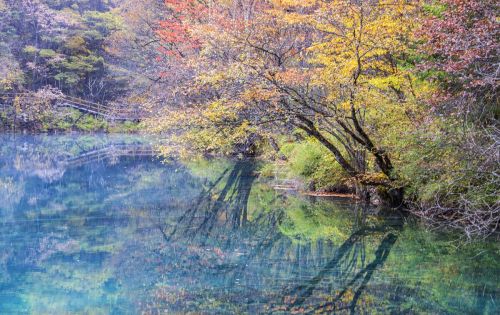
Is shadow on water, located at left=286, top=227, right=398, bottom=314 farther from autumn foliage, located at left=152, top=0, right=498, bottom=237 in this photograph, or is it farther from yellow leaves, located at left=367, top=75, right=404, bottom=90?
yellow leaves, located at left=367, top=75, right=404, bottom=90

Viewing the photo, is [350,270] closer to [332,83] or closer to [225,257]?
[225,257]

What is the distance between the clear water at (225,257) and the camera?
7.00 m

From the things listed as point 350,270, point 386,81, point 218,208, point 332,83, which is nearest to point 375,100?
point 386,81

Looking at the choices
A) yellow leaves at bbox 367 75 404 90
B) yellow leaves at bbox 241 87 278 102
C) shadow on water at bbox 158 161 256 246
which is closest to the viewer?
shadow on water at bbox 158 161 256 246

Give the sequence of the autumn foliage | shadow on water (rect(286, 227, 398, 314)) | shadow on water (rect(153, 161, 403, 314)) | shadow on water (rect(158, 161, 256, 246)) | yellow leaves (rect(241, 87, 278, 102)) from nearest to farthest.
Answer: shadow on water (rect(286, 227, 398, 314)), shadow on water (rect(153, 161, 403, 314)), the autumn foliage, shadow on water (rect(158, 161, 256, 246)), yellow leaves (rect(241, 87, 278, 102))

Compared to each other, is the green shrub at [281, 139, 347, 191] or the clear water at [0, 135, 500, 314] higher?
the green shrub at [281, 139, 347, 191]

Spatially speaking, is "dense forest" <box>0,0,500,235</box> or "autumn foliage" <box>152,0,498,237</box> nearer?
"dense forest" <box>0,0,500,235</box>

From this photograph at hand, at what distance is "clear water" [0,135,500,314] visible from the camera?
7004mm

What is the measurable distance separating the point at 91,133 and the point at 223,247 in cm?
3294

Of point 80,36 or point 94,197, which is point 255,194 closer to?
point 94,197

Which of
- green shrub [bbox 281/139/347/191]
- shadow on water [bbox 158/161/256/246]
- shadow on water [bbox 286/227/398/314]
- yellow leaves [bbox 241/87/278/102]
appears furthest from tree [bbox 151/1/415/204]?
shadow on water [bbox 286/227/398/314]

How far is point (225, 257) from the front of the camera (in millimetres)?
9297

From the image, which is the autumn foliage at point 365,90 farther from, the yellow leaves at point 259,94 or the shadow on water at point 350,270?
the shadow on water at point 350,270

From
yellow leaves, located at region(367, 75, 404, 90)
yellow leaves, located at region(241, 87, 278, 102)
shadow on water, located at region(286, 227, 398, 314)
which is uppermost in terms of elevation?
yellow leaves, located at region(367, 75, 404, 90)
